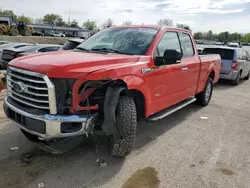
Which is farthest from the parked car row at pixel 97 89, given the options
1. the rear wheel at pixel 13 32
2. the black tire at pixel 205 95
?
the rear wheel at pixel 13 32

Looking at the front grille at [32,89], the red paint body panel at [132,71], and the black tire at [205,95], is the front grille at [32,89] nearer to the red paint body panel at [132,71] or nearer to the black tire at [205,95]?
the red paint body panel at [132,71]

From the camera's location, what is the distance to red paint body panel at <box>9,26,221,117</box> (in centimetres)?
302

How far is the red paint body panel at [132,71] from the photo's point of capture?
3.02 meters

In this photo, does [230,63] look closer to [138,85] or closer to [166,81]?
[166,81]

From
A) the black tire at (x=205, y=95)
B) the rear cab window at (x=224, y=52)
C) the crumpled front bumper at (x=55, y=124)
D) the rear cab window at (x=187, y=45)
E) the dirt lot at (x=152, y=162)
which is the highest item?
the rear cab window at (x=187, y=45)

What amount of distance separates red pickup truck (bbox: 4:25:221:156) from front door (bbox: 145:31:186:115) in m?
0.02

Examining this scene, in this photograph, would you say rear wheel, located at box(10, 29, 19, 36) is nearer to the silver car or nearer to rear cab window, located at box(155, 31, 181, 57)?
the silver car

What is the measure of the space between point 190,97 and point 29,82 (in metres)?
4.05

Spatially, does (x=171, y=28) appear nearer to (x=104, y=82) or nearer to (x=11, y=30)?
(x=104, y=82)

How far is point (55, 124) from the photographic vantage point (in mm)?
2959

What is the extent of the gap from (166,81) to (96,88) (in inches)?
65.5

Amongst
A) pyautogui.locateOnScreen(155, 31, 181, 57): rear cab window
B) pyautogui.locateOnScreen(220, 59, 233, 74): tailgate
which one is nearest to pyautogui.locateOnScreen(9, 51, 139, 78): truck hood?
pyautogui.locateOnScreen(155, 31, 181, 57): rear cab window

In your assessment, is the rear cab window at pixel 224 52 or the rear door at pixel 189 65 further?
the rear cab window at pixel 224 52

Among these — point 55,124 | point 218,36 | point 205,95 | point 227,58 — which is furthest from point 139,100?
point 218,36
